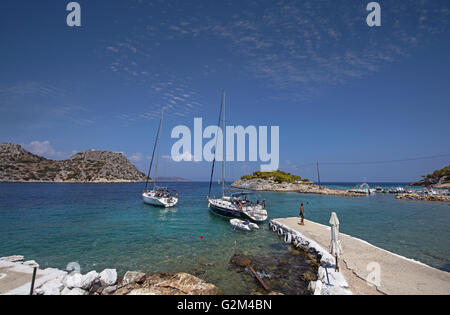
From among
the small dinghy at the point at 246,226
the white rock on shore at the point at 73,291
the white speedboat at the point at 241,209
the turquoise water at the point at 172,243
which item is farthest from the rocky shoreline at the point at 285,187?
the white rock on shore at the point at 73,291

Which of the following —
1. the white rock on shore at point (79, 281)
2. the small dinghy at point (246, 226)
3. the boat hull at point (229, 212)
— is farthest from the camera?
the boat hull at point (229, 212)

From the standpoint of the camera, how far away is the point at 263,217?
2364 cm

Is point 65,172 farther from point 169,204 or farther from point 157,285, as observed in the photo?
point 157,285

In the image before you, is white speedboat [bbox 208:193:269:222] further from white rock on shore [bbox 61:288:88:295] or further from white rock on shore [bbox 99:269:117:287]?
white rock on shore [bbox 61:288:88:295]

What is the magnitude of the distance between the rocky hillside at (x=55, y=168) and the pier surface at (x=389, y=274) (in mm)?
181571

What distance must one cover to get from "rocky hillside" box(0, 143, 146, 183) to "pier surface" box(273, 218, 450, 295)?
596ft

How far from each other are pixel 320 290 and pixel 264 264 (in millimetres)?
4797

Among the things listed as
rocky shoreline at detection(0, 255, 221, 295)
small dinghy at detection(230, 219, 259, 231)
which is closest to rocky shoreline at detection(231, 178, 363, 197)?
small dinghy at detection(230, 219, 259, 231)

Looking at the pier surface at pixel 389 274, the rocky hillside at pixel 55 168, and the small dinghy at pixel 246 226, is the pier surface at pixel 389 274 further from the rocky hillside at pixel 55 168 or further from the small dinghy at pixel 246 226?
the rocky hillside at pixel 55 168

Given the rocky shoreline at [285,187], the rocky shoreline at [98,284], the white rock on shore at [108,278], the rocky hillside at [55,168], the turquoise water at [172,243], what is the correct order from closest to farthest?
1. the rocky shoreline at [98,284]
2. the white rock on shore at [108,278]
3. the turquoise water at [172,243]
4. the rocky shoreline at [285,187]
5. the rocky hillside at [55,168]

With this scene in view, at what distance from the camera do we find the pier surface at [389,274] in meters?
7.51

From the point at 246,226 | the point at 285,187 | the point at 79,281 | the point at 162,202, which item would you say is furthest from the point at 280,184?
the point at 79,281

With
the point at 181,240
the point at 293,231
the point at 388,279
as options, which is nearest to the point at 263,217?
the point at 293,231

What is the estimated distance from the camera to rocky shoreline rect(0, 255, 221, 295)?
26.1 feet
